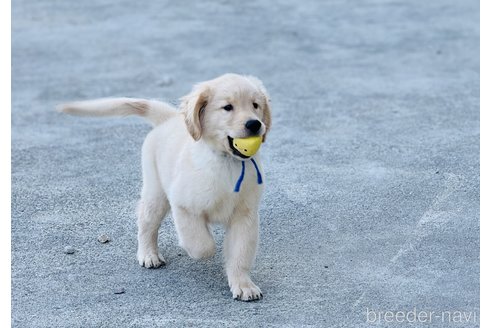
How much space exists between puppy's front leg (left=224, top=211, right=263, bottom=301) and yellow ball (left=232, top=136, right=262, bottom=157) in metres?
0.35

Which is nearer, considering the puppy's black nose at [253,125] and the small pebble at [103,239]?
the puppy's black nose at [253,125]

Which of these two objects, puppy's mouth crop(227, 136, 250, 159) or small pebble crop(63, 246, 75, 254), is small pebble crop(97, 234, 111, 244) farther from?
puppy's mouth crop(227, 136, 250, 159)

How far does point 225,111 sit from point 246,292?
815mm

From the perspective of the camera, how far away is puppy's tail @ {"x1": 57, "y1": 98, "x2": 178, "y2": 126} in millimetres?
4512

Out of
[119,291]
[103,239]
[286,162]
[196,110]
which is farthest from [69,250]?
[286,162]

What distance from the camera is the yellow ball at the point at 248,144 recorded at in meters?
3.83

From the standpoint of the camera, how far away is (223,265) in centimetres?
441

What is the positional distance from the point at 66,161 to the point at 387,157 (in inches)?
85.3

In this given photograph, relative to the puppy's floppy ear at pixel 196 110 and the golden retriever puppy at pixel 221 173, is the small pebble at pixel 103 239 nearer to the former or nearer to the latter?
the golden retriever puppy at pixel 221 173

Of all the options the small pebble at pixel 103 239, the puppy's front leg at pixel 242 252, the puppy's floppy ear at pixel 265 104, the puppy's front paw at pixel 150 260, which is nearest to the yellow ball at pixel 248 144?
the puppy's floppy ear at pixel 265 104

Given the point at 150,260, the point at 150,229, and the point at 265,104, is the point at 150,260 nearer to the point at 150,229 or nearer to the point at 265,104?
the point at 150,229

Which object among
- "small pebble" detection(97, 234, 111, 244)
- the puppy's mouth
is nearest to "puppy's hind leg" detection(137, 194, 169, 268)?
"small pebble" detection(97, 234, 111, 244)

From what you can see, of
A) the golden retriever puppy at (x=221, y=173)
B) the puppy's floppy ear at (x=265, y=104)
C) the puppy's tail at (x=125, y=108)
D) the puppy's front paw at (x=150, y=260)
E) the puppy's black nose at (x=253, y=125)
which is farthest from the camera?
the puppy's tail at (x=125, y=108)

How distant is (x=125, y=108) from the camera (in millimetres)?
4535
